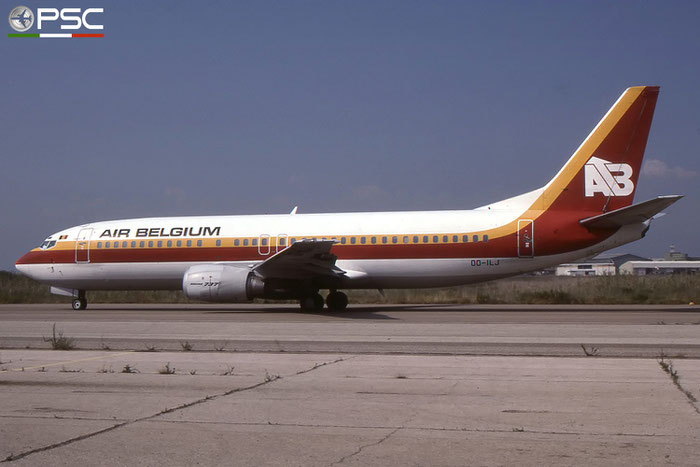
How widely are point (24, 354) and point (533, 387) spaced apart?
840 cm

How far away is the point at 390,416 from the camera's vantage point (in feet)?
22.0

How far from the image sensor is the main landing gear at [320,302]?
2378 cm

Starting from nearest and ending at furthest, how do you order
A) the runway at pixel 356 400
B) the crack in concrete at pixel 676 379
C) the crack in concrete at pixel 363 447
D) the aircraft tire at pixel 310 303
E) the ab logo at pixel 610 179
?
the crack in concrete at pixel 363 447, the runway at pixel 356 400, the crack in concrete at pixel 676 379, the ab logo at pixel 610 179, the aircraft tire at pixel 310 303

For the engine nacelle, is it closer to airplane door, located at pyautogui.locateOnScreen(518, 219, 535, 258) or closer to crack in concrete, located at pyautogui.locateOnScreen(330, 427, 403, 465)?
airplane door, located at pyautogui.locateOnScreen(518, 219, 535, 258)

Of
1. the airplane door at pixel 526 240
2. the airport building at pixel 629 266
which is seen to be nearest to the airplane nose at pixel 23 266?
the airplane door at pixel 526 240

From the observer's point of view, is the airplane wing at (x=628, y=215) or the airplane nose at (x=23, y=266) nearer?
the airplane wing at (x=628, y=215)

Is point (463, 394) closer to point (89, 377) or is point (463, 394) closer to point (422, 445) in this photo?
point (422, 445)

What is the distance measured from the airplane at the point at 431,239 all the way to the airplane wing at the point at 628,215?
1.5 inches

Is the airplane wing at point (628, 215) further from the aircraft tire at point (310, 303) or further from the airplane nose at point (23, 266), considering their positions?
the airplane nose at point (23, 266)

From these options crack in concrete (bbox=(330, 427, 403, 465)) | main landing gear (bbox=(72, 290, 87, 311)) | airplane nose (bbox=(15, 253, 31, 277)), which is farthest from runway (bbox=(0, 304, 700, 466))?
airplane nose (bbox=(15, 253, 31, 277))

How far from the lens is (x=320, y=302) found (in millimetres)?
24031

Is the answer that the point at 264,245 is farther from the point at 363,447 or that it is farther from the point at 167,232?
the point at 363,447

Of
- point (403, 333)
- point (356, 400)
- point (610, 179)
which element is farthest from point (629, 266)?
point (356, 400)

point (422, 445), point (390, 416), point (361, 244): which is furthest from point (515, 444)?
point (361, 244)
